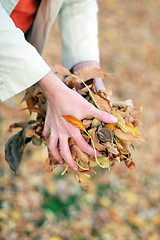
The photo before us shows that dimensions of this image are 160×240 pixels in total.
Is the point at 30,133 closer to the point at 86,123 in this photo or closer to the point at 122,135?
the point at 86,123

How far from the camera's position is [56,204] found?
1990 millimetres

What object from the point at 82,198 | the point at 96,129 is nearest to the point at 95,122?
the point at 96,129

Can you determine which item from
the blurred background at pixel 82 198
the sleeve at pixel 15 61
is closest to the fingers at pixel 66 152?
the sleeve at pixel 15 61

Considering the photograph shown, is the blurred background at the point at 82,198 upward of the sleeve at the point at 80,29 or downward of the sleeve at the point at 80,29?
downward

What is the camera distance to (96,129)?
0.95 m

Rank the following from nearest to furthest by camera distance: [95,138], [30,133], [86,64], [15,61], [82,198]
Result: [15,61] < [95,138] < [30,133] < [86,64] < [82,198]

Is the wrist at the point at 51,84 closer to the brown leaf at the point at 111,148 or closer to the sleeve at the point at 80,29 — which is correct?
the brown leaf at the point at 111,148

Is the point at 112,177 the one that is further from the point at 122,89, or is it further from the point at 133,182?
the point at 122,89

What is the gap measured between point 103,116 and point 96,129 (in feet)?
0.20

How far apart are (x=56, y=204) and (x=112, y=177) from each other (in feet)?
1.93

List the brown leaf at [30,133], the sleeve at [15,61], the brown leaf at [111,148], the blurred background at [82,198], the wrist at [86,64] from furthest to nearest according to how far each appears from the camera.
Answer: the blurred background at [82,198] → the wrist at [86,64] → the brown leaf at [30,133] → the brown leaf at [111,148] → the sleeve at [15,61]

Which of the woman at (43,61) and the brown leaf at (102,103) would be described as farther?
the brown leaf at (102,103)

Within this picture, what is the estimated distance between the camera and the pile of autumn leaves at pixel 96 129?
3.07 ft

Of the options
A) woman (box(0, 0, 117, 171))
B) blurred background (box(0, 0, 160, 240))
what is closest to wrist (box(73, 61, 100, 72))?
woman (box(0, 0, 117, 171))
